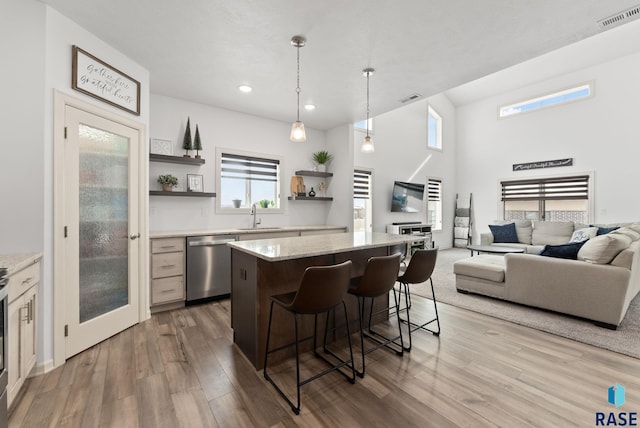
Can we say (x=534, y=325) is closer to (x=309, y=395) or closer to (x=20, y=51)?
(x=309, y=395)

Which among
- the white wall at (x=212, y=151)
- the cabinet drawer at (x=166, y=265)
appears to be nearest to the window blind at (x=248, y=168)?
the white wall at (x=212, y=151)

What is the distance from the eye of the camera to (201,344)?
266cm

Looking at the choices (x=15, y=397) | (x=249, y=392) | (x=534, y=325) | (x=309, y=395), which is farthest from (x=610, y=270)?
(x=15, y=397)

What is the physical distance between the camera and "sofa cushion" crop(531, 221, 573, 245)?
636 centimetres

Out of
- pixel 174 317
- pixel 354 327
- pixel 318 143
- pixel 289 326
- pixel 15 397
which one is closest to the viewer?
pixel 15 397

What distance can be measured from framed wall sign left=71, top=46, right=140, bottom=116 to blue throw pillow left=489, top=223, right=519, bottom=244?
753 cm

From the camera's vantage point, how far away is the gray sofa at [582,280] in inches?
114

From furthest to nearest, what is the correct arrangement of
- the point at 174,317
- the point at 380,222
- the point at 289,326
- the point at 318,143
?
the point at 380,222
the point at 318,143
the point at 174,317
the point at 289,326

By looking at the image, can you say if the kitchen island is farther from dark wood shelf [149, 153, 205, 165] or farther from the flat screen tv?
the flat screen tv

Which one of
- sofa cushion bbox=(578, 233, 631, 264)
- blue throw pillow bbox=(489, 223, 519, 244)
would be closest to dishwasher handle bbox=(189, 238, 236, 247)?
sofa cushion bbox=(578, 233, 631, 264)

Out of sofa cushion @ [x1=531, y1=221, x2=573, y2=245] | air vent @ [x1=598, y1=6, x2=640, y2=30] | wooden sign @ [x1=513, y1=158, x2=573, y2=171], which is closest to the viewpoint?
air vent @ [x1=598, y1=6, x2=640, y2=30]

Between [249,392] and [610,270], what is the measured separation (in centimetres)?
367

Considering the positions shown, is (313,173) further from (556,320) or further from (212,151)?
(556,320)

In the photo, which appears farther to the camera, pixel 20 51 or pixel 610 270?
pixel 610 270
